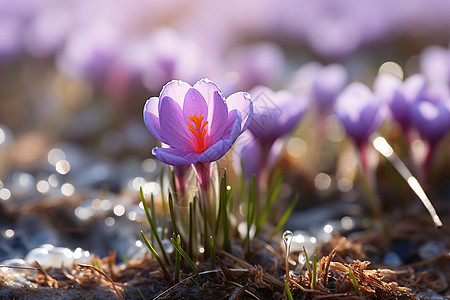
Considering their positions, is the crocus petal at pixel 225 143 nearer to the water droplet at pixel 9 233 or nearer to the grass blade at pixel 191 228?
the grass blade at pixel 191 228

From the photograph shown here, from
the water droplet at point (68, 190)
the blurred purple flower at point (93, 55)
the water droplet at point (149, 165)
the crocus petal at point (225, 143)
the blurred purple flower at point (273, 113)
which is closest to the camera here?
the crocus petal at point (225, 143)

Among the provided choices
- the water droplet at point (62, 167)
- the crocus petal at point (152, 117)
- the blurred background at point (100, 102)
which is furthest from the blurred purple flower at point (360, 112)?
the water droplet at point (62, 167)

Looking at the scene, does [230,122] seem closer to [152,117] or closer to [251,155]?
[152,117]

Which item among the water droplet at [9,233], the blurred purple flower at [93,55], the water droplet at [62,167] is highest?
the blurred purple flower at [93,55]

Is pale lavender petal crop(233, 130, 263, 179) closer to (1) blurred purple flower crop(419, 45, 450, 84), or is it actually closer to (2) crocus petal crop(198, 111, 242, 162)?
(2) crocus petal crop(198, 111, 242, 162)

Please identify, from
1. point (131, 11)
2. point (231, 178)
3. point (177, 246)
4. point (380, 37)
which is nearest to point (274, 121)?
point (231, 178)

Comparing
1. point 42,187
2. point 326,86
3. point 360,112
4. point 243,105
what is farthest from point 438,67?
point 42,187
